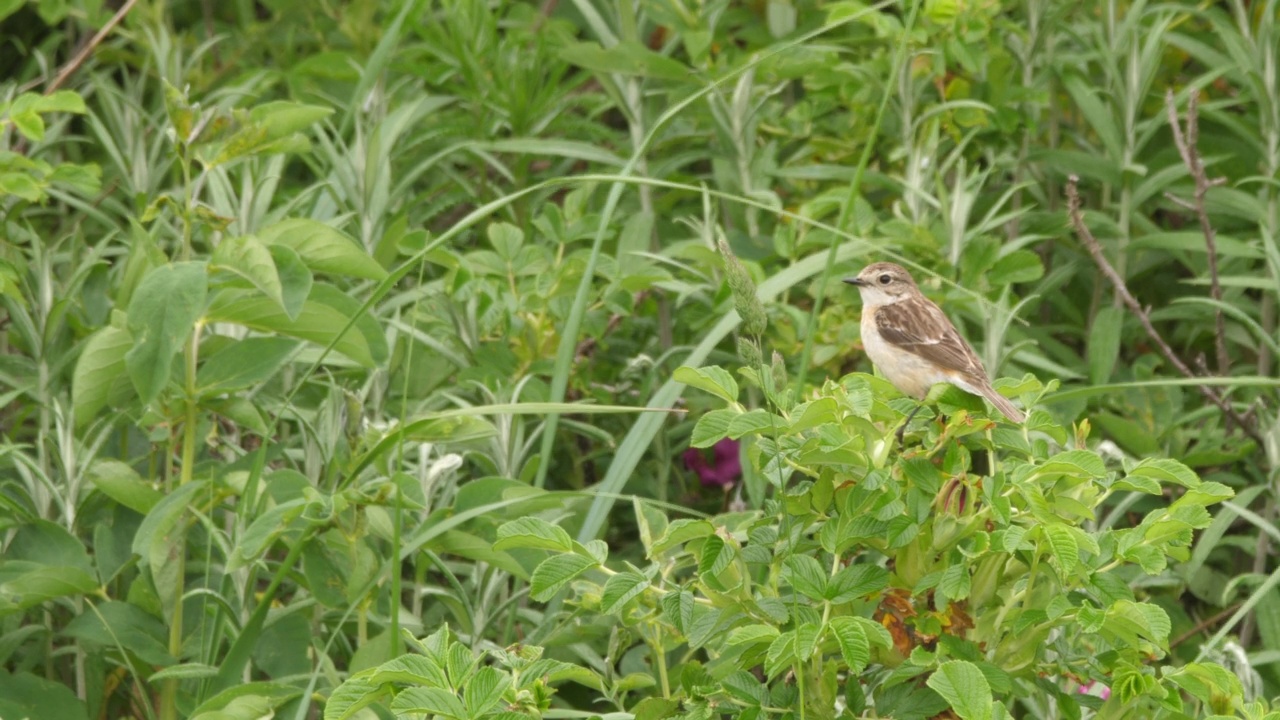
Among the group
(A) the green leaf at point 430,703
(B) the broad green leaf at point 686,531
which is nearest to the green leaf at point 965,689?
(B) the broad green leaf at point 686,531

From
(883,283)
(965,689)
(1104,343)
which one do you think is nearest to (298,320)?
(965,689)

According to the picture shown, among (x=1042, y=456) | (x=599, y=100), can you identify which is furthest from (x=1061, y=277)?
(x=1042, y=456)

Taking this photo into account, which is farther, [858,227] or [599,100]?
[599,100]

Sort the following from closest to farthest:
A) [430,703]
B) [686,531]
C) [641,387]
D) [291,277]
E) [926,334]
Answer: [430,703] → [686,531] → [291,277] → [926,334] → [641,387]

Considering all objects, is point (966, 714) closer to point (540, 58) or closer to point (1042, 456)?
point (1042, 456)

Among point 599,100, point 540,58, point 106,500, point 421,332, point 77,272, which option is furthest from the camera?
point 599,100

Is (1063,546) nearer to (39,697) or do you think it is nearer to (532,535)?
(532,535)

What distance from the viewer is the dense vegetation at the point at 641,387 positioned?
2.71 metres

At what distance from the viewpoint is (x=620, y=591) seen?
2.66 metres

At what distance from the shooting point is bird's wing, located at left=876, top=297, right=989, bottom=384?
411 centimetres

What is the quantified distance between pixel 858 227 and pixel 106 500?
2263mm

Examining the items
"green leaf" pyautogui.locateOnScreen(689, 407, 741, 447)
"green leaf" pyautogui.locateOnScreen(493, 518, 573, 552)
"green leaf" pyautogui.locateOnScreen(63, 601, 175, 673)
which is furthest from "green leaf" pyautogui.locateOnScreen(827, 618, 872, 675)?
"green leaf" pyautogui.locateOnScreen(63, 601, 175, 673)

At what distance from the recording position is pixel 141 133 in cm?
521

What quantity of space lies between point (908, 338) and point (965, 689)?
6.13 feet
